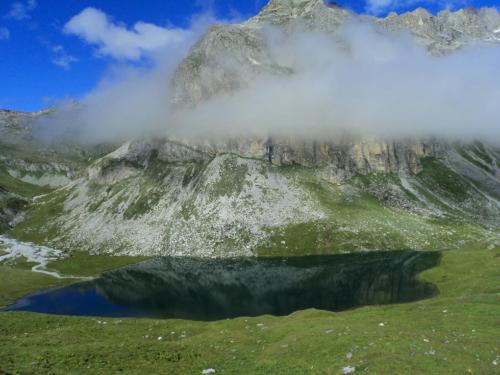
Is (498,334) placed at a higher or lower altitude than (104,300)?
higher

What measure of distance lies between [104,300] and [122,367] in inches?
3564

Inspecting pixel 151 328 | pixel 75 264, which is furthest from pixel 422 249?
pixel 75 264

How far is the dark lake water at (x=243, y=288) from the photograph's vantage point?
105 meters

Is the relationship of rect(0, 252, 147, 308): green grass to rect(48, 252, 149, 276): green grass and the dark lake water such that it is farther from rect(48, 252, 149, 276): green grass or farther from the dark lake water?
the dark lake water

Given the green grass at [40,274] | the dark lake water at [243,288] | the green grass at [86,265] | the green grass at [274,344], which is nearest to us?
the green grass at [274,344]

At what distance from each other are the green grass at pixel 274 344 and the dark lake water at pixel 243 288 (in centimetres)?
3145

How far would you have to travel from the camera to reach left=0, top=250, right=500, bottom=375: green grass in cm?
3678

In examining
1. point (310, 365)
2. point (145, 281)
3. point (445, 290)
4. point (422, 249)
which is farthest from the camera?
point (422, 249)

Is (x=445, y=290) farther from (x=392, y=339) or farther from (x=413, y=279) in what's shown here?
(x=392, y=339)

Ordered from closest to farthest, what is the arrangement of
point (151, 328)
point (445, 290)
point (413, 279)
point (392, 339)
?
point (392, 339) → point (151, 328) → point (445, 290) → point (413, 279)

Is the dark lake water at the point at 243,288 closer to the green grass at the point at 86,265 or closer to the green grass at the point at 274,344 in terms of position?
the green grass at the point at 86,265

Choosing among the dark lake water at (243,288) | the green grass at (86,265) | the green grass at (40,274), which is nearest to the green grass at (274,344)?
the dark lake water at (243,288)

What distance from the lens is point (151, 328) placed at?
71812 mm

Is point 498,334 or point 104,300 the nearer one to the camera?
point 498,334
